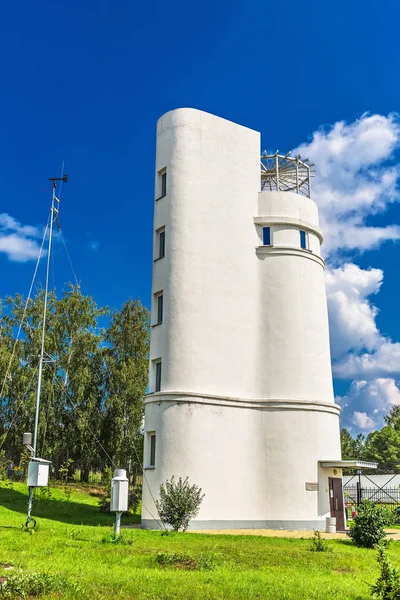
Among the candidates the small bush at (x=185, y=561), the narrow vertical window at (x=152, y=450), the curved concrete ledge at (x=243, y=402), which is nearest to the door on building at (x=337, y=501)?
the curved concrete ledge at (x=243, y=402)

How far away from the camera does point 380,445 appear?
7788 cm

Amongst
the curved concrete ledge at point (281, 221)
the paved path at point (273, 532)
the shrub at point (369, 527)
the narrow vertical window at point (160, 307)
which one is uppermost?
the curved concrete ledge at point (281, 221)

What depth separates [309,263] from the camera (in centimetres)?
3162

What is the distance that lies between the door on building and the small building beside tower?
0.06 metres

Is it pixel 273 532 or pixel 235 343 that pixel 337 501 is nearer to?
pixel 273 532

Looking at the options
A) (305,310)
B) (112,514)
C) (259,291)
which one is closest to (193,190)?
(259,291)

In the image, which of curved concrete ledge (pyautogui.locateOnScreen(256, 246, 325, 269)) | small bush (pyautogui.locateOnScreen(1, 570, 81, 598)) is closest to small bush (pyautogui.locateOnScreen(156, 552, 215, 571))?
small bush (pyautogui.locateOnScreen(1, 570, 81, 598))

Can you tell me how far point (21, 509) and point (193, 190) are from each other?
56.4ft

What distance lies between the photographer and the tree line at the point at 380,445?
73938 millimetres

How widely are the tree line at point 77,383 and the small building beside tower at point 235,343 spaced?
57.1 ft

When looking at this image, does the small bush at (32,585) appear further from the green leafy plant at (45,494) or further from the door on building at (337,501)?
the green leafy plant at (45,494)

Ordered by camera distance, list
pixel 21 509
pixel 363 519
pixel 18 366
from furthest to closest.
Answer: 1. pixel 18 366
2. pixel 21 509
3. pixel 363 519

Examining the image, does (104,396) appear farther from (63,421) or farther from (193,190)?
(193,190)

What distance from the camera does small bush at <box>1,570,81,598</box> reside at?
9352 mm
